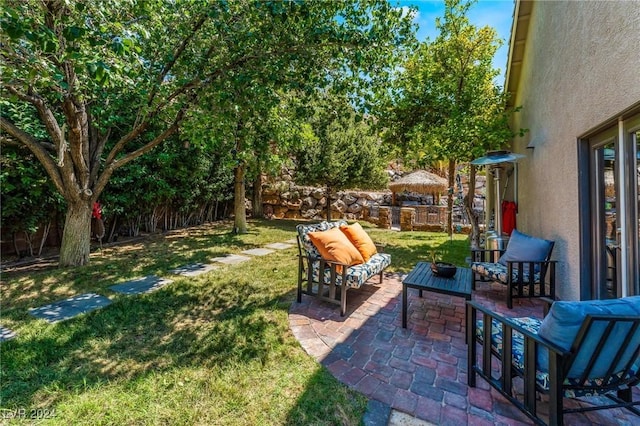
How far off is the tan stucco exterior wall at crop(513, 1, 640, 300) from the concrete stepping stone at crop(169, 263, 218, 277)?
6.38 metres

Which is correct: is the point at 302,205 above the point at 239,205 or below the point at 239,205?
above

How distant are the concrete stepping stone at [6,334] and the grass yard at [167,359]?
7 cm

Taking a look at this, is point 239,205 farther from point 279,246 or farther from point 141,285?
point 141,285

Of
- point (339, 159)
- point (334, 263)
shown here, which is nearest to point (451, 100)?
point (339, 159)

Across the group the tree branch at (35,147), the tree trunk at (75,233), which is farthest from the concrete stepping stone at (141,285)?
the tree branch at (35,147)

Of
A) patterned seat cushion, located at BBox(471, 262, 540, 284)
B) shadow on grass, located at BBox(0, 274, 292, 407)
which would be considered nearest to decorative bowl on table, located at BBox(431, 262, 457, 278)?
patterned seat cushion, located at BBox(471, 262, 540, 284)

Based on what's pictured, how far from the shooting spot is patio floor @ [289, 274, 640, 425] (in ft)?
7.61

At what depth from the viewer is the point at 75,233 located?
5.94m

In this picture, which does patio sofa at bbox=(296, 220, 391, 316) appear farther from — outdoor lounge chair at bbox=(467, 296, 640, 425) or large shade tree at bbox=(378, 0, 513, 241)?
large shade tree at bbox=(378, 0, 513, 241)

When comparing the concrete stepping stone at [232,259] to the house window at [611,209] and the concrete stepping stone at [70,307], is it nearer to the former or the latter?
the concrete stepping stone at [70,307]

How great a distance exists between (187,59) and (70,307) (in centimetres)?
458

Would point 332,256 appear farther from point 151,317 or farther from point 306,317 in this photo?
point 151,317

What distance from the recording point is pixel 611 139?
3379 millimetres

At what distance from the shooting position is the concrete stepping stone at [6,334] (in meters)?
3.24
